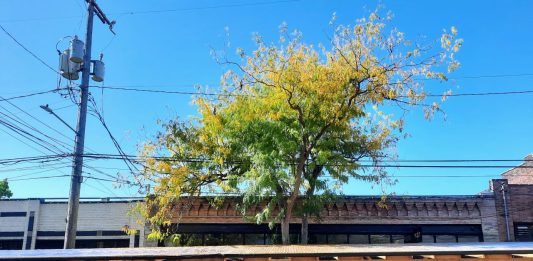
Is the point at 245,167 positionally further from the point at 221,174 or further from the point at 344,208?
the point at 344,208

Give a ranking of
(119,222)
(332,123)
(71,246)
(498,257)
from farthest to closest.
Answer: (119,222), (332,123), (71,246), (498,257)

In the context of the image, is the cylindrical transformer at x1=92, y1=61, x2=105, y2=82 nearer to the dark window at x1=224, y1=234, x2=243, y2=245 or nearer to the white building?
the white building

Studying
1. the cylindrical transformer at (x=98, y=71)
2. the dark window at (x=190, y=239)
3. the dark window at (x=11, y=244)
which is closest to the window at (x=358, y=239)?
the dark window at (x=190, y=239)

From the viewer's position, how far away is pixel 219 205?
915 inches

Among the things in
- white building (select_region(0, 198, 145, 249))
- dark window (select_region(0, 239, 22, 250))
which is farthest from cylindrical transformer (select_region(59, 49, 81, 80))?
dark window (select_region(0, 239, 22, 250))

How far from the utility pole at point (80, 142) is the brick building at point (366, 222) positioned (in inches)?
302

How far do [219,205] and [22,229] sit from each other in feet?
34.7

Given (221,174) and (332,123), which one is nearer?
(332,123)

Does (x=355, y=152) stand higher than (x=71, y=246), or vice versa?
(x=355, y=152)

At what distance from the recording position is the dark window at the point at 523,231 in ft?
79.8

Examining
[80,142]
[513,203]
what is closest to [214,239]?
[80,142]

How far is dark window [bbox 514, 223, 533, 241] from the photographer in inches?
958

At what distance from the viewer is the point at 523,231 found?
24.4 meters

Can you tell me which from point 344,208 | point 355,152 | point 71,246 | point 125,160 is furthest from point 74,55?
point 344,208
